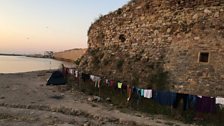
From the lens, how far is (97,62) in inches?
744

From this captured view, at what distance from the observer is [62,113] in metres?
11.7

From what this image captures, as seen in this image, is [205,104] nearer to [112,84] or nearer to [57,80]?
[112,84]

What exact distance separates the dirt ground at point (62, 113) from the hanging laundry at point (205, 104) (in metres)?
1.20

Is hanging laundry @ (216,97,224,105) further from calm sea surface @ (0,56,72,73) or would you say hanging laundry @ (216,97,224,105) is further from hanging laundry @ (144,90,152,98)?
calm sea surface @ (0,56,72,73)

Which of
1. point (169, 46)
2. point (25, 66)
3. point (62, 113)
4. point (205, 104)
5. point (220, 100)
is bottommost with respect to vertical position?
point (25, 66)

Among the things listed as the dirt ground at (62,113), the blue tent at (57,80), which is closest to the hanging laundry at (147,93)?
the dirt ground at (62,113)

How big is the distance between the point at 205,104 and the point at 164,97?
1.62 metres

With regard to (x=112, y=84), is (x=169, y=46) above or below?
above

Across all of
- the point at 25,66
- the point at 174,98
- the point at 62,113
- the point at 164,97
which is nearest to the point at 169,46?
the point at 164,97

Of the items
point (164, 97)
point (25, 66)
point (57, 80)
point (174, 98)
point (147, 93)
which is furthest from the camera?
point (25, 66)

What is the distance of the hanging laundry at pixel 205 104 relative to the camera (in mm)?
11398

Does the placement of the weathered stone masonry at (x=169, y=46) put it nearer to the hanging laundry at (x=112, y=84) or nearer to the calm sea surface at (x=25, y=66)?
the hanging laundry at (x=112, y=84)

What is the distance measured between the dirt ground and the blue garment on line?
987mm

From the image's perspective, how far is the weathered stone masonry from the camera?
12.6 metres
